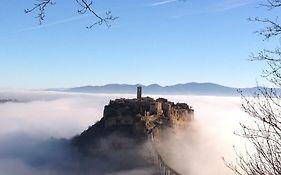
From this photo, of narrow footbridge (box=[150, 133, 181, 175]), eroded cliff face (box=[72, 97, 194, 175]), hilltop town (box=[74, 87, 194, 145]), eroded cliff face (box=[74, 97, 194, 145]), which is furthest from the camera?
eroded cliff face (box=[72, 97, 194, 175])

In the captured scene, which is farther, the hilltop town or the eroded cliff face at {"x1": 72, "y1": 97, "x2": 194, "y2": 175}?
the eroded cliff face at {"x1": 72, "y1": 97, "x2": 194, "y2": 175}

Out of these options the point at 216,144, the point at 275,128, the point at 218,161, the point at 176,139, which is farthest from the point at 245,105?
the point at 216,144

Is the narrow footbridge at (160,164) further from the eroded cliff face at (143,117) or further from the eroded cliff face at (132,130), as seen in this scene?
the eroded cliff face at (143,117)

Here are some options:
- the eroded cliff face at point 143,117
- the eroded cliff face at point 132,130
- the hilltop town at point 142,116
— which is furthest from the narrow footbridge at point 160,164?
the eroded cliff face at point 143,117

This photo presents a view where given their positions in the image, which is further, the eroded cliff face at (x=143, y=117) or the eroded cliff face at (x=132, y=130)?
the eroded cliff face at (x=132, y=130)

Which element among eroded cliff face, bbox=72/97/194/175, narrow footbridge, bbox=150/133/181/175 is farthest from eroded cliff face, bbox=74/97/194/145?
narrow footbridge, bbox=150/133/181/175

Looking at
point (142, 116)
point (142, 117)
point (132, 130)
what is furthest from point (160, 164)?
point (142, 116)

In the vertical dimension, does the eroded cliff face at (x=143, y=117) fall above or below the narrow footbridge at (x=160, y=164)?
above

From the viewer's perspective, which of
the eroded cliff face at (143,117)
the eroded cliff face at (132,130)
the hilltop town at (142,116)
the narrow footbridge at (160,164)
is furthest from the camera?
the eroded cliff face at (132,130)

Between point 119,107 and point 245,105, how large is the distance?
416ft

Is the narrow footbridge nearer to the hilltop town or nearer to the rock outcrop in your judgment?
the hilltop town

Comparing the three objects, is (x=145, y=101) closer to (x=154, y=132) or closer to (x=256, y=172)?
(x=154, y=132)

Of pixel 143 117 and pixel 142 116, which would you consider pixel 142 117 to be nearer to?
pixel 143 117

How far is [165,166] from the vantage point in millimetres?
134125
